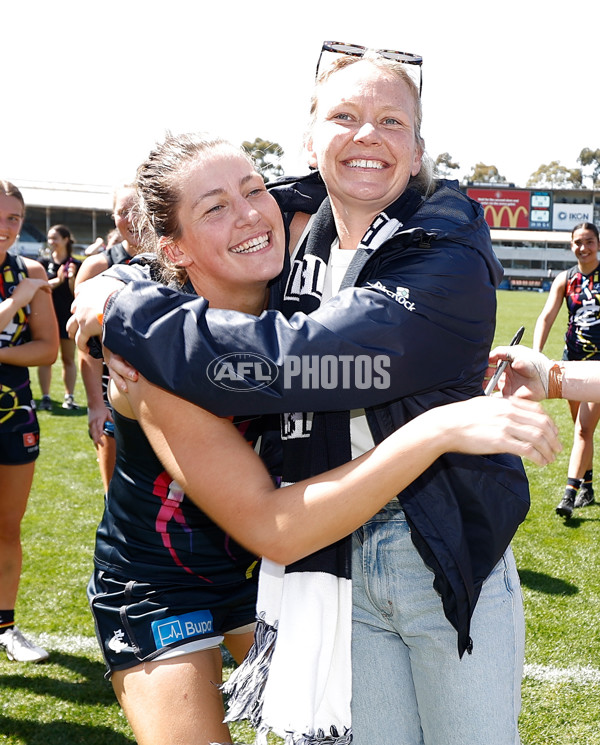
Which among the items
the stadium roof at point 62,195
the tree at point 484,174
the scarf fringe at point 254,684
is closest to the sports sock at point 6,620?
the scarf fringe at point 254,684

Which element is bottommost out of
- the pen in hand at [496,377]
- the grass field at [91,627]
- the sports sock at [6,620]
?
the grass field at [91,627]

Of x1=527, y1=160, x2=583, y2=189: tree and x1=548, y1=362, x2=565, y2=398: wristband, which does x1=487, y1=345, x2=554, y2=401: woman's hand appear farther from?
x1=527, y1=160, x2=583, y2=189: tree

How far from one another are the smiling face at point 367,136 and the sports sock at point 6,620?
10.7ft

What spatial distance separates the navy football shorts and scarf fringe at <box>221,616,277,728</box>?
183 mm

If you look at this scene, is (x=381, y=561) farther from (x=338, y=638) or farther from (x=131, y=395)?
(x=131, y=395)

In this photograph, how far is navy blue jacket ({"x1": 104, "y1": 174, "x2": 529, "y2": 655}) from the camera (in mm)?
1698

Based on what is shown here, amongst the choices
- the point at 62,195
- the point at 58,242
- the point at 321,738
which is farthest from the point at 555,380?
the point at 62,195

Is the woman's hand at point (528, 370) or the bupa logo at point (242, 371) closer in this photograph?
the bupa logo at point (242, 371)

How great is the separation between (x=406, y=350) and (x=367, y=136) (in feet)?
2.16

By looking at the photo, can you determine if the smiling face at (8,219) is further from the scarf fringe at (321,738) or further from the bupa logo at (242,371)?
the scarf fringe at (321,738)

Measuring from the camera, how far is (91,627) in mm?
4715

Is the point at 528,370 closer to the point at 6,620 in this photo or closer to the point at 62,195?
the point at 6,620

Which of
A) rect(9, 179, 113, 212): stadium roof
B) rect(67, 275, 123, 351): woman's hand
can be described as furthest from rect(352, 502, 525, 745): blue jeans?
rect(9, 179, 113, 212): stadium roof

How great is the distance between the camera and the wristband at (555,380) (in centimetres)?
200
